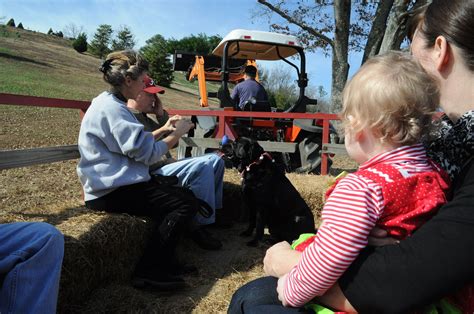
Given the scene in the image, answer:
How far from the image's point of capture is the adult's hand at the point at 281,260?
49.0 inches

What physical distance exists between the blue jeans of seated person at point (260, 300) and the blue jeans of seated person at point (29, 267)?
0.68 m

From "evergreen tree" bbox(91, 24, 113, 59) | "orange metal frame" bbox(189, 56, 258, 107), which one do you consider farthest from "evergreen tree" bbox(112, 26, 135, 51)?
"orange metal frame" bbox(189, 56, 258, 107)

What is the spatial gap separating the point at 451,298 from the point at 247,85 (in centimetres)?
583

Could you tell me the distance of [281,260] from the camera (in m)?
1.28

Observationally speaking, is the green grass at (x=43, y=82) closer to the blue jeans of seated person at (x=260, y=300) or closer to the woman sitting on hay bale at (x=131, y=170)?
the woman sitting on hay bale at (x=131, y=170)

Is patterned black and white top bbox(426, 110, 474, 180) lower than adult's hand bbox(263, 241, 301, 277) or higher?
higher

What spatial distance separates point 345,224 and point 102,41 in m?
46.1

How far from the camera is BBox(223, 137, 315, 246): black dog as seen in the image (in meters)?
4.02

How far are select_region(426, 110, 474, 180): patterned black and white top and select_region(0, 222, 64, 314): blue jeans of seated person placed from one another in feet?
4.53

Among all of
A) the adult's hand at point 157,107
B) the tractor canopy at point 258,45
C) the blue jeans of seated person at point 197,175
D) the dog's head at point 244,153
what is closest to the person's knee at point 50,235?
the blue jeans of seated person at point 197,175

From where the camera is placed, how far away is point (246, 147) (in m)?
4.29

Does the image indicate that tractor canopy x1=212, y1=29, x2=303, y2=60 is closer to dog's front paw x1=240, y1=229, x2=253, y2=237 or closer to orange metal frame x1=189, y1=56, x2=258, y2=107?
orange metal frame x1=189, y1=56, x2=258, y2=107

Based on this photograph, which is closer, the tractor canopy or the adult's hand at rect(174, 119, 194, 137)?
the adult's hand at rect(174, 119, 194, 137)

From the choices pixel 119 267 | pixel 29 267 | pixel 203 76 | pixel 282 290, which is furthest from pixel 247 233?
pixel 203 76
